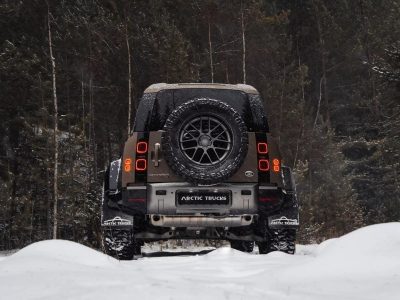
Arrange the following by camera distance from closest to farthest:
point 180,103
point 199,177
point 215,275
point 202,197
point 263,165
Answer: point 215,275 < point 199,177 < point 202,197 < point 263,165 < point 180,103

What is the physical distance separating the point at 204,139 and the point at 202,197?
0.66 m

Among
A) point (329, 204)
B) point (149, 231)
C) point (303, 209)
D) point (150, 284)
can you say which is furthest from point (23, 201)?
point (150, 284)

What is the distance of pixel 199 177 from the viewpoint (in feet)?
21.5

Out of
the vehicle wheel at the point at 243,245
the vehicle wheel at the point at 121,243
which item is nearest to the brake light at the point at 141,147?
the vehicle wheel at the point at 121,243

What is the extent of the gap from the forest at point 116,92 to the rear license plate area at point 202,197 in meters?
12.2

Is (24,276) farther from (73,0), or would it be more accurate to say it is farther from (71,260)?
(73,0)

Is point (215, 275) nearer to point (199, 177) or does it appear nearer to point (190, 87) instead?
point (199, 177)

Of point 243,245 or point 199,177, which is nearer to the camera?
point 199,177

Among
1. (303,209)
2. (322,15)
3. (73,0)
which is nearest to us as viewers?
(303,209)

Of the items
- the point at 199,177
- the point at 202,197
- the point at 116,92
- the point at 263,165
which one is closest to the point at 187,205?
the point at 202,197

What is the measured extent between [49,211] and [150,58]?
704 cm

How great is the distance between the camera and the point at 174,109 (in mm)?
7062

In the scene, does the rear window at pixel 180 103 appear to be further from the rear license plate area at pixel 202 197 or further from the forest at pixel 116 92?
the forest at pixel 116 92

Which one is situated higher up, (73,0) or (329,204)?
(73,0)
